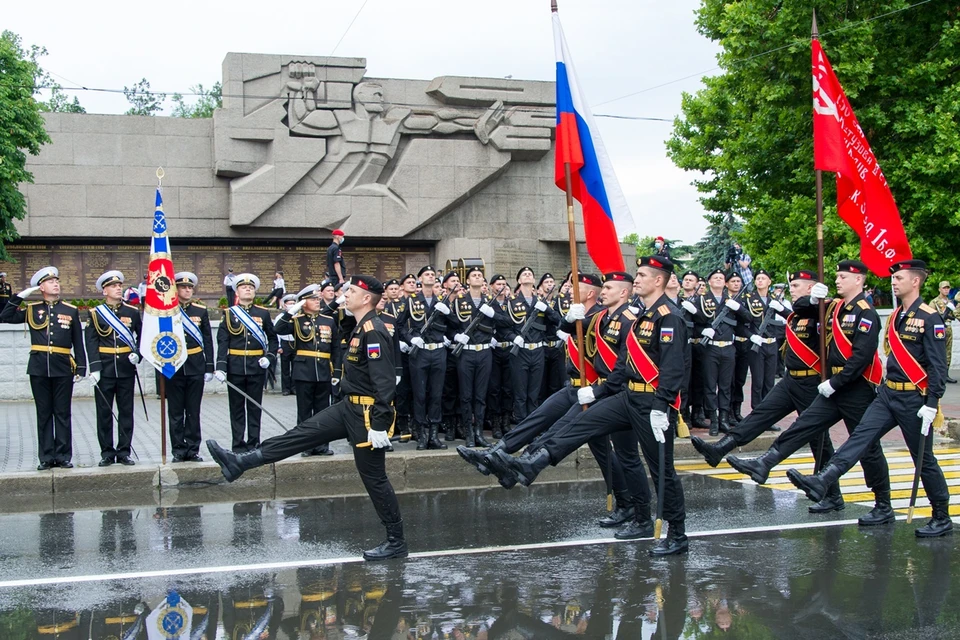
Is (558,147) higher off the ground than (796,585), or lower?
Result: higher

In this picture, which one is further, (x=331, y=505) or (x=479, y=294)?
(x=479, y=294)

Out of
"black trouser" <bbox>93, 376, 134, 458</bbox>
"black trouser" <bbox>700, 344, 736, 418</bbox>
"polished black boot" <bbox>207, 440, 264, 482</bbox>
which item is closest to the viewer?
"polished black boot" <bbox>207, 440, 264, 482</bbox>

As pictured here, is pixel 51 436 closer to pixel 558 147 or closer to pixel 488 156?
pixel 558 147

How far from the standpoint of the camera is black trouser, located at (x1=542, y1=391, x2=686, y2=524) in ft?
22.4

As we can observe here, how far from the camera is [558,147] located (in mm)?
8414

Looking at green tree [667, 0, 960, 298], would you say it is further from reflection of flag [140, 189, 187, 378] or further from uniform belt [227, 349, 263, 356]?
reflection of flag [140, 189, 187, 378]

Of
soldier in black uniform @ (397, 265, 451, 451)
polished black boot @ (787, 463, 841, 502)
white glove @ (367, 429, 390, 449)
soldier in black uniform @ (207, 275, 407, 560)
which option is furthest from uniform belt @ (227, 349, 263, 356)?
polished black boot @ (787, 463, 841, 502)

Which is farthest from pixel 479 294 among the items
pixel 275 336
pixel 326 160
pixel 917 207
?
pixel 326 160

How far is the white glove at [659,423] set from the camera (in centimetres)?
672

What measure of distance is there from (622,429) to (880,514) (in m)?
2.11

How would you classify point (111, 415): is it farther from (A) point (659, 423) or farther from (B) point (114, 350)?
(A) point (659, 423)

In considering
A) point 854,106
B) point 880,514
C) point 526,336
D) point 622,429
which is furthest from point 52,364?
point 854,106

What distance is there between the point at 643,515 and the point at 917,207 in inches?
602

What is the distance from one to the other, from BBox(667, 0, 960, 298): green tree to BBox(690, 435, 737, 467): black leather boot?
12991 millimetres
